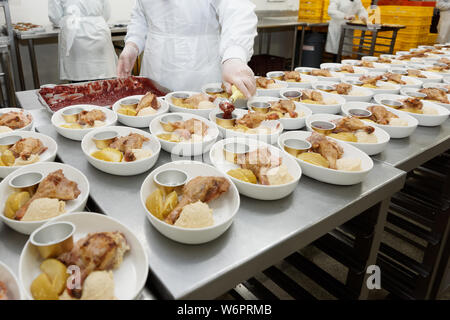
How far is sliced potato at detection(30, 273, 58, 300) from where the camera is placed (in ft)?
2.19

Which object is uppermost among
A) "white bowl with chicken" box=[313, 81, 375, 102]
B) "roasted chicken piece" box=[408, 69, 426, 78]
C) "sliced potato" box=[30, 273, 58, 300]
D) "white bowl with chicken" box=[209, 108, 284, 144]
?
"roasted chicken piece" box=[408, 69, 426, 78]

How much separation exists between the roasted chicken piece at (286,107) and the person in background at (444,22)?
231 inches

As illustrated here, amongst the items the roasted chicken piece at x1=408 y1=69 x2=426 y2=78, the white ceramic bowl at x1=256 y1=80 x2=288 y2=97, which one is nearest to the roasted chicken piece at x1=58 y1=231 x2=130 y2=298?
the white ceramic bowl at x1=256 y1=80 x2=288 y2=97

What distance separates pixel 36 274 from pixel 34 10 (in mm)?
5075

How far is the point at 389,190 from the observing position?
3.89 feet

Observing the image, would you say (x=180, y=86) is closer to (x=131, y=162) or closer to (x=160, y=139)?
(x=160, y=139)

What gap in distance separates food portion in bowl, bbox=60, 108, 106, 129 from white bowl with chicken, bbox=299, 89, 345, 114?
95 centimetres

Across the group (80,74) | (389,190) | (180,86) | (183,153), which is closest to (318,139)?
(389,190)

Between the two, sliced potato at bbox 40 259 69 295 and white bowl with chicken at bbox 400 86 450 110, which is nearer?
sliced potato at bbox 40 259 69 295

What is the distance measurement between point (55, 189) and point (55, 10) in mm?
3729

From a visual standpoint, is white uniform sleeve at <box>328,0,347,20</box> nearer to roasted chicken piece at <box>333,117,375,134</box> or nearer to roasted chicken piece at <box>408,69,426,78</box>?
roasted chicken piece at <box>408,69,426,78</box>

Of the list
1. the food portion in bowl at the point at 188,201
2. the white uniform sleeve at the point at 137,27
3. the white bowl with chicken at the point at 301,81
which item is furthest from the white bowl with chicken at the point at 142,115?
the white uniform sleeve at the point at 137,27

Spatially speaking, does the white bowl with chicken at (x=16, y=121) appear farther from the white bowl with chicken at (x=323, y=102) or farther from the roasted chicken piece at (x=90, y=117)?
the white bowl with chicken at (x=323, y=102)

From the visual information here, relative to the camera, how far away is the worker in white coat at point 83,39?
→ 151 inches
